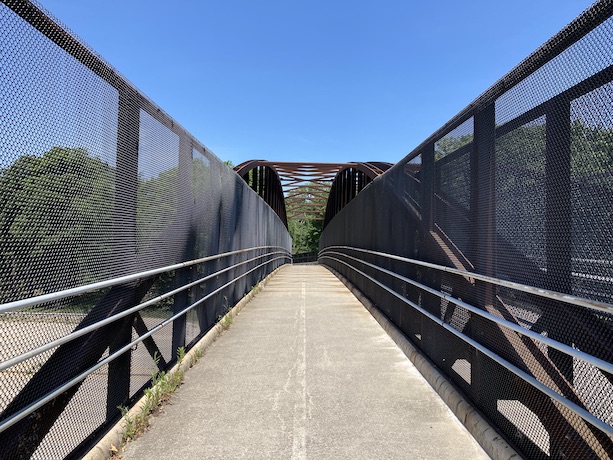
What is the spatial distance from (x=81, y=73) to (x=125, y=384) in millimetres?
2244

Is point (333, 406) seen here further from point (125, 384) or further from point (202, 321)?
point (202, 321)

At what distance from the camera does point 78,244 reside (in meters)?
2.77

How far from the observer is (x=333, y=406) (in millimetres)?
4000

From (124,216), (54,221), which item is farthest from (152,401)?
(54,221)

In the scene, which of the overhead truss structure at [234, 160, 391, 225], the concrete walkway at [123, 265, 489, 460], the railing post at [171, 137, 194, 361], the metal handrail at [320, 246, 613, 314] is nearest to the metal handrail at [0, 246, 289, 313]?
the railing post at [171, 137, 194, 361]

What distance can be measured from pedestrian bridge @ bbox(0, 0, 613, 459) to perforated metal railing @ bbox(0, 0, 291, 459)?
13mm

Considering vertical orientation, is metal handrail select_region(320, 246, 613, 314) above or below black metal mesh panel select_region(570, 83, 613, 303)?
below

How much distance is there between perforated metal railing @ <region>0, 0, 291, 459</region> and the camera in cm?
224

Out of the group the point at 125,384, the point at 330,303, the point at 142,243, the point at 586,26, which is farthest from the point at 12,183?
the point at 330,303

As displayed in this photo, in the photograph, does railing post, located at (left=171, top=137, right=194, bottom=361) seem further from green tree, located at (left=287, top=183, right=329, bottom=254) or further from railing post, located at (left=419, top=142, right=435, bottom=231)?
green tree, located at (left=287, top=183, right=329, bottom=254)

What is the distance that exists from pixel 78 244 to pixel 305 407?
226 centimetres

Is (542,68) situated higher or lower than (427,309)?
higher

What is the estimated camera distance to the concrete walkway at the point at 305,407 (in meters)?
3.21

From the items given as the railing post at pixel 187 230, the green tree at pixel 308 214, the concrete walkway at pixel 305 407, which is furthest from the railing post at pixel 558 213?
the green tree at pixel 308 214
